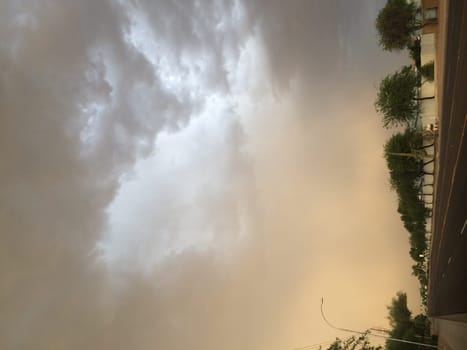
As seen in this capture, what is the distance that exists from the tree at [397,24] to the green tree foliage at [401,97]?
306 cm

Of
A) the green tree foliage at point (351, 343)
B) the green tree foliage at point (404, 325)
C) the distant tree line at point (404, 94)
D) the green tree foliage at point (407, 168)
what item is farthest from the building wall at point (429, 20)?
the green tree foliage at point (404, 325)

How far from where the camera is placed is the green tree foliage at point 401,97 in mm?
31328

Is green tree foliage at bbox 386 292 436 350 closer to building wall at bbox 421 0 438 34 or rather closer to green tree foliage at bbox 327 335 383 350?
green tree foliage at bbox 327 335 383 350

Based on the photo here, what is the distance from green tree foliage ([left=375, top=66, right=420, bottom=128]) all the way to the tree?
3.06 meters

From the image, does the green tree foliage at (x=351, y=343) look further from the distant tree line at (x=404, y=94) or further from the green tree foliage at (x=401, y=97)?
the green tree foliage at (x=401, y=97)

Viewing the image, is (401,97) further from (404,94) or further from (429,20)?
(429,20)

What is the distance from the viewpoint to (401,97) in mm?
31688

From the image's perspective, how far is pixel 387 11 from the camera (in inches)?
1265

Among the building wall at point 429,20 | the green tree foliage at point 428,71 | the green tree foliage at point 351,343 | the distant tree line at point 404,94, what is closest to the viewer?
the building wall at point 429,20

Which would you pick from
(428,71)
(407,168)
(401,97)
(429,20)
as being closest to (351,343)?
(407,168)

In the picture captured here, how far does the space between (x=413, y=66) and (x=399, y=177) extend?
12.2 metres

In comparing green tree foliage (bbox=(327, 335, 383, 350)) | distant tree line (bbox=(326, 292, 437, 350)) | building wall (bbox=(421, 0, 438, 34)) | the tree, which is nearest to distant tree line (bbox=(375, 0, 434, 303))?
the tree

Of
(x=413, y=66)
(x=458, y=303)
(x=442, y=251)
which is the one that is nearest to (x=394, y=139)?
(x=413, y=66)

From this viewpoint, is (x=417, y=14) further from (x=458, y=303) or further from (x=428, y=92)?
(x=458, y=303)
